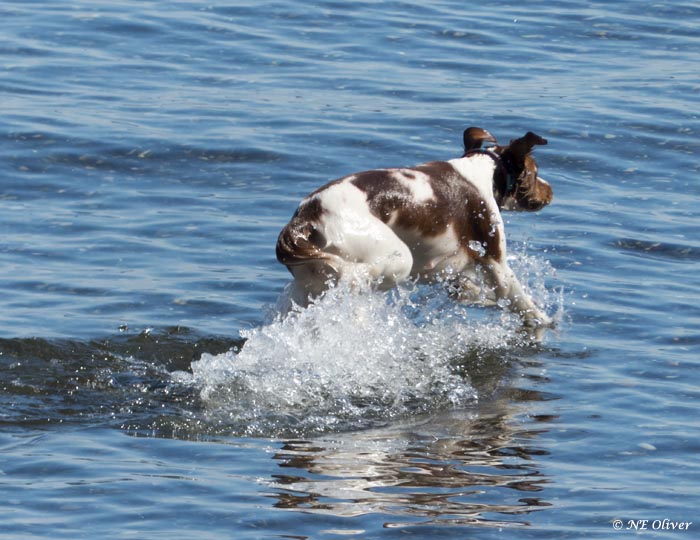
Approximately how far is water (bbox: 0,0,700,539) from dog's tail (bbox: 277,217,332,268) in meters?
0.34

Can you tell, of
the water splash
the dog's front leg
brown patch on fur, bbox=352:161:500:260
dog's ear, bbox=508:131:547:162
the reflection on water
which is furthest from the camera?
the dog's front leg

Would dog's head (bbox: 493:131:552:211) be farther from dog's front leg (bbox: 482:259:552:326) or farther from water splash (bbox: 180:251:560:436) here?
water splash (bbox: 180:251:560:436)

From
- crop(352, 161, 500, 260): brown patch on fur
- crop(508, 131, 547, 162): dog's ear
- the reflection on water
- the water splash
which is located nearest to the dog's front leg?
crop(352, 161, 500, 260): brown patch on fur

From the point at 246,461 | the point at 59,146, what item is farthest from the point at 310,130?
the point at 246,461

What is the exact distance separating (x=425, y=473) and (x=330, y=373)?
1637 millimetres

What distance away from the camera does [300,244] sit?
835cm

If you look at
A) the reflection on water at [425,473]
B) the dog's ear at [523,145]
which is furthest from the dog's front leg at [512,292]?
the reflection on water at [425,473]

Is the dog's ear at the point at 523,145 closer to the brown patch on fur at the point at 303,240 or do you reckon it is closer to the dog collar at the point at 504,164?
the dog collar at the point at 504,164

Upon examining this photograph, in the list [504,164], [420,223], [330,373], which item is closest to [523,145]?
[504,164]

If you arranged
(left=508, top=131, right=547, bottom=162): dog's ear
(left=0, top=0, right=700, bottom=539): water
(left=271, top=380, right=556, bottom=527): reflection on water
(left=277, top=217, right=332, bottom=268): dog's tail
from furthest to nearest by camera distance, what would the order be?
(left=508, top=131, right=547, bottom=162): dog's ear
(left=277, top=217, right=332, bottom=268): dog's tail
(left=0, top=0, right=700, bottom=539): water
(left=271, top=380, right=556, bottom=527): reflection on water

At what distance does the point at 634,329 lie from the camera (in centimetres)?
1013

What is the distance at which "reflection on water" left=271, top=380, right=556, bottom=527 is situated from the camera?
670 centimetres

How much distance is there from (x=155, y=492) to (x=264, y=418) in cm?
131

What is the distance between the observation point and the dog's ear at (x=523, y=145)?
9.51m
